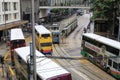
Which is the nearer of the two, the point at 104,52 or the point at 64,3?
the point at 104,52

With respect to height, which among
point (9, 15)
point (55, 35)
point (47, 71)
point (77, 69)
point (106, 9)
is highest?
point (106, 9)

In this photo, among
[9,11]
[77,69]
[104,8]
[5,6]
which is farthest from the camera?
[9,11]

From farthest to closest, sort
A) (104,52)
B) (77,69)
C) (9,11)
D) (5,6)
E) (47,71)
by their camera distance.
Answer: (9,11), (5,6), (77,69), (104,52), (47,71)

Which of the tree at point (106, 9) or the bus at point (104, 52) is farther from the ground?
the tree at point (106, 9)

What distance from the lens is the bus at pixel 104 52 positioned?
27.0 meters

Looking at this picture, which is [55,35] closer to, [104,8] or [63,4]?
[104,8]

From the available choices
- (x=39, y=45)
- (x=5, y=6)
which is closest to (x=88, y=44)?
(x=39, y=45)

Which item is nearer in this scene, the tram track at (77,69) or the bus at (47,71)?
the bus at (47,71)

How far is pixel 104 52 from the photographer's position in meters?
29.4

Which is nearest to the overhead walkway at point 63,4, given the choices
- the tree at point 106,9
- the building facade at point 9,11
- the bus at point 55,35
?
the building facade at point 9,11

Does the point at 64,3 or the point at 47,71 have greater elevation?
the point at 64,3

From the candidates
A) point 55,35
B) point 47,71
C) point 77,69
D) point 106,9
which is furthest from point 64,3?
point 47,71

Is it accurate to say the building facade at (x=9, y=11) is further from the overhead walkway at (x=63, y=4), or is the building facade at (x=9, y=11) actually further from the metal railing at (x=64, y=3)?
the metal railing at (x=64, y=3)

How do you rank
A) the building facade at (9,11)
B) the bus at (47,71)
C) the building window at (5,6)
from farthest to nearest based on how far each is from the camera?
the building window at (5,6) < the building facade at (9,11) < the bus at (47,71)
